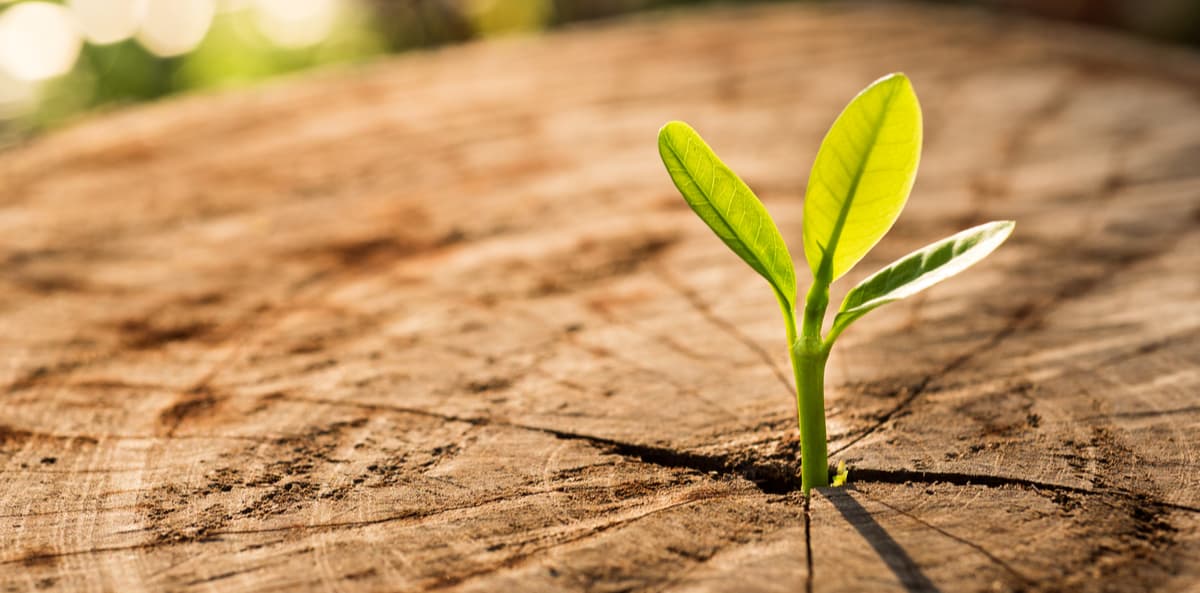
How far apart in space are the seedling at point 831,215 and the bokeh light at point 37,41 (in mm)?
3668

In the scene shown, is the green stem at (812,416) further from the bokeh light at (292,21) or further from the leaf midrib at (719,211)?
the bokeh light at (292,21)

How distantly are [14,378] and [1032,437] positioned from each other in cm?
130

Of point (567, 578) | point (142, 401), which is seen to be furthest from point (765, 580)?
point (142, 401)

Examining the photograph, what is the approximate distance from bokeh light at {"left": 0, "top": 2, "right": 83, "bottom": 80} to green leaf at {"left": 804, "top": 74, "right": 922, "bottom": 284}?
376 centimetres

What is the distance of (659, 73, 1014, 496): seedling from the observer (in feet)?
3.11

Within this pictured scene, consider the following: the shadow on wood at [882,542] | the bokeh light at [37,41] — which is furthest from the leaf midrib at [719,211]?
the bokeh light at [37,41]

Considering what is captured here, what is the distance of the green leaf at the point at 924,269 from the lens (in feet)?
2.96

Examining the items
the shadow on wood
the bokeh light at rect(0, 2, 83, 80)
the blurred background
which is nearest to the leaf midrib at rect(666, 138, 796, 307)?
the shadow on wood

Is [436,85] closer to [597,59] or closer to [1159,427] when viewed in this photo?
[597,59]

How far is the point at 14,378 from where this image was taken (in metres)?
1.37

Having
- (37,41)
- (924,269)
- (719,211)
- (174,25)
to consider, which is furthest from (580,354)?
(174,25)

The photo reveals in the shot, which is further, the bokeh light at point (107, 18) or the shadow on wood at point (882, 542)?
the bokeh light at point (107, 18)

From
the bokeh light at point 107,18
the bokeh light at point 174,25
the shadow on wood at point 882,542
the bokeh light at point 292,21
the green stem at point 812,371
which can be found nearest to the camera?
the shadow on wood at point 882,542

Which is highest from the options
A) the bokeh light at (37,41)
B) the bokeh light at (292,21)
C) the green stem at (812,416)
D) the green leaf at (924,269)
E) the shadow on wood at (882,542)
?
the bokeh light at (292,21)
